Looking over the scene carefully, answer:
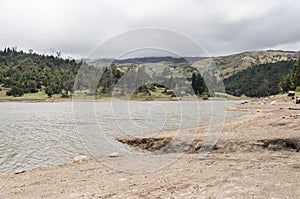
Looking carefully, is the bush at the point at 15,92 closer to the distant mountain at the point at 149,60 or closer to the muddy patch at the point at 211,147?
the muddy patch at the point at 211,147

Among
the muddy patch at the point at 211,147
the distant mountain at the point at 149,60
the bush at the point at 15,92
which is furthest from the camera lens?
the bush at the point at 15,92

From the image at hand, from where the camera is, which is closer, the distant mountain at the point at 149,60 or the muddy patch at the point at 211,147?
the distant mountain at the point at 149,60

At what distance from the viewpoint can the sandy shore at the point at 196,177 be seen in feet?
34.0

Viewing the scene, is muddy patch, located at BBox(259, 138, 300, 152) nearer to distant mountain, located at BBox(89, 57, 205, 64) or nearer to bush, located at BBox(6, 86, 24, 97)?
distant mountain, located at BBox(89, 57, 205, 64)

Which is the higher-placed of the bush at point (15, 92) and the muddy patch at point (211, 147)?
the bush at point (15, 92)

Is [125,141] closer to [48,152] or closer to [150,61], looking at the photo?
[48,152]

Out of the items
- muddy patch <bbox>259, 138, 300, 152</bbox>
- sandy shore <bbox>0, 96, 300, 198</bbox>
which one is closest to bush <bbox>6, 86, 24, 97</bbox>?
sandy shore <bbox>0, 96, 300, 198</bbox>

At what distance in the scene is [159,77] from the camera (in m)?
21.0

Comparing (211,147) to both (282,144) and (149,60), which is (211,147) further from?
(149,60)

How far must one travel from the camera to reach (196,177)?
12.3 metres

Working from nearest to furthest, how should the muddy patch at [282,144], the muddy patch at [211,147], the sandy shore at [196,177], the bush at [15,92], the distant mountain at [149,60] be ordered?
the sandy shore at [196,177]
the distant mountain at [149,60]
the muddy patch at [282,144]
the muddy patch at [211,147]
the bush at [15,92]

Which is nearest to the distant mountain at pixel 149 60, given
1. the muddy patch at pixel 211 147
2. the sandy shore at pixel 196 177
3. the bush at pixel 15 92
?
the sandy shore at pixel 196 177

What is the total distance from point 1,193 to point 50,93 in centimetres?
15824

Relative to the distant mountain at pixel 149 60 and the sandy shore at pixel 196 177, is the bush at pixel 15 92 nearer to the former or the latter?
the sandy shore at pixel 196 177
